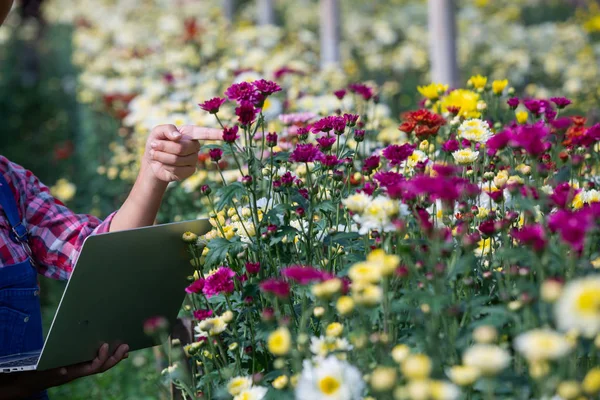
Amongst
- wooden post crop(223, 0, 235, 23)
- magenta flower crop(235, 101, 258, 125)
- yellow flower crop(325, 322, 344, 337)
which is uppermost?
wooden post crop(223, 0, 235, 23)

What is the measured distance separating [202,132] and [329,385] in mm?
795

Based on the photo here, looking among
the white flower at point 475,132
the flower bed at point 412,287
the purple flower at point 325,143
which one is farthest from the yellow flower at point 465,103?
the purple flower at point 325,143

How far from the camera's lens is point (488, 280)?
1369mm

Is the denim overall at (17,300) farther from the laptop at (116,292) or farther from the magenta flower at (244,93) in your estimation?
the magenta flower at (244,93)

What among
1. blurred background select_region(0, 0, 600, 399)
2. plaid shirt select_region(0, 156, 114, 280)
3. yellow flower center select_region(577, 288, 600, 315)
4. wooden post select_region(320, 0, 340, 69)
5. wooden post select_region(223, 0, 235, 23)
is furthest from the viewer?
wooden post select_region(223, 0, 235, 23)

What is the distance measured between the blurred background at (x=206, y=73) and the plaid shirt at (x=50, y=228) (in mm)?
473

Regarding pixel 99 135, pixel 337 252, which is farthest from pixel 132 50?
pixel 337 252

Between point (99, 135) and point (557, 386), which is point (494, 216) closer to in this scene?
point (557, 386)

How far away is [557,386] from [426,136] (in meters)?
0.92

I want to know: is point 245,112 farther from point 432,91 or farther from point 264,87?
point 432,91

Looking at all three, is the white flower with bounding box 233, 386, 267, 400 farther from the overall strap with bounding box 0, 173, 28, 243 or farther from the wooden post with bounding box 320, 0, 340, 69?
the wooden post with bounding box 320, 0, 340, 69

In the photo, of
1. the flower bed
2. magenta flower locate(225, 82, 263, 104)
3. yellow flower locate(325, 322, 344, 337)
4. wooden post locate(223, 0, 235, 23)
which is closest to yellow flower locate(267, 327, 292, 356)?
the flower bed

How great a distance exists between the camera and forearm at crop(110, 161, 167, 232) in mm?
1762

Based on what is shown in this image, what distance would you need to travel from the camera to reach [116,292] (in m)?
1.54
